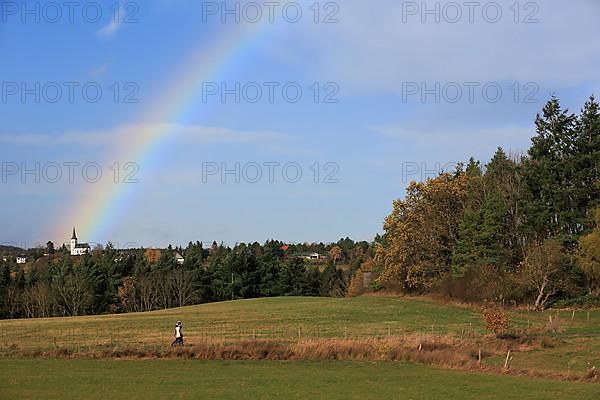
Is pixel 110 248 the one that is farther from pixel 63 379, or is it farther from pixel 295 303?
pixel 63 379

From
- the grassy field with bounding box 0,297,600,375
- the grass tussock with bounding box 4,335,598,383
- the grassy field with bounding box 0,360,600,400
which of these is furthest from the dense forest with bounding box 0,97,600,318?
the grassy field with bounding box 0,360,600,400

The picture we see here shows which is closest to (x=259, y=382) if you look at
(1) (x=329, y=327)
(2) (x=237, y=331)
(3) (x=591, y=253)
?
(2) (x=237, y=331)

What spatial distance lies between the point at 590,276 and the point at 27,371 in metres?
62.5

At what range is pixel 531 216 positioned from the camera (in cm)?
8262

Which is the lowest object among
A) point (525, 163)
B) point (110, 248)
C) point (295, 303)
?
point (295, 303)

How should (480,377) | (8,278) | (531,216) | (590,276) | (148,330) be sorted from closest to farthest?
Answer: (480,377) < (148,330) < (590,276) < (531,216) < (8,278)

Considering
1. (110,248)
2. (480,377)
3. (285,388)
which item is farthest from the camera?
(110,248)

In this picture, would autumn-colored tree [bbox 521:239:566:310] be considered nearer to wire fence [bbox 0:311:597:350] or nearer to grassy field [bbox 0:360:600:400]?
wire fence [bbox 0:311:597:350]

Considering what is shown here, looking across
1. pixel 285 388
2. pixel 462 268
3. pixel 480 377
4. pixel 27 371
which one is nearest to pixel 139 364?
pixel 27 371

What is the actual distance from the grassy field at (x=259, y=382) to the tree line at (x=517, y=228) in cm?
4615

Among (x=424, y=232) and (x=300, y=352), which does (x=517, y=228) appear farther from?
(x=300, y=352)

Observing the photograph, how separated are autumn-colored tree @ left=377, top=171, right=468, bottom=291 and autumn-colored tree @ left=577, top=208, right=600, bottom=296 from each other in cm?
2030

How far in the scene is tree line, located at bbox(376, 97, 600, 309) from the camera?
76.7 metres

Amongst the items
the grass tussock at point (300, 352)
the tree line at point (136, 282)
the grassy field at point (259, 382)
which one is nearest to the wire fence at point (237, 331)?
the grass tussock at point (300, 352)
